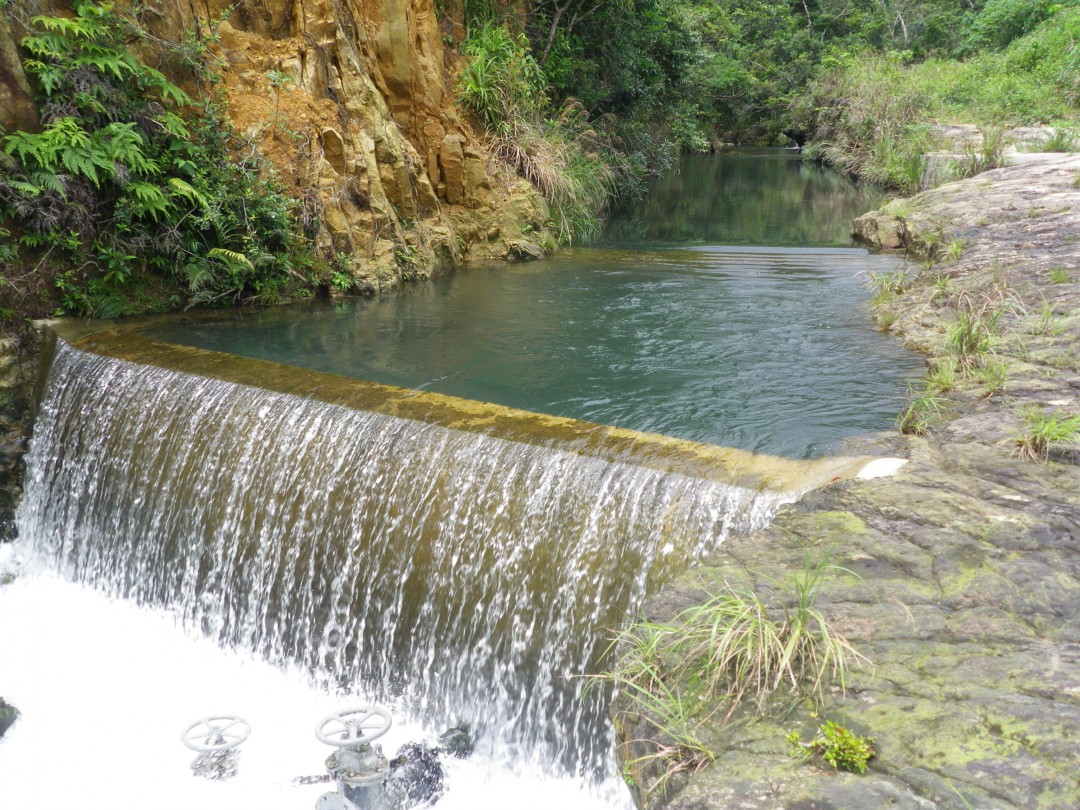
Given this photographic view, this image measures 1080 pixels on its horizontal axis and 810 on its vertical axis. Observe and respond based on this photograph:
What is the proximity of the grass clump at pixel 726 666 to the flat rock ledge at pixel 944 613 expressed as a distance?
6 cm

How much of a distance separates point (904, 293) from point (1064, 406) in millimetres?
3961

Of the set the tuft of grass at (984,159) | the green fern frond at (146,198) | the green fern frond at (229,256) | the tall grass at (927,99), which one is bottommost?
the green fern frond at (229,256)

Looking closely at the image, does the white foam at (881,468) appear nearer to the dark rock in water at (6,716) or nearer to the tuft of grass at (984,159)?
the dark rock in water at (6,716)

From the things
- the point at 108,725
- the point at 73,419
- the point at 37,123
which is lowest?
the point at 108,725

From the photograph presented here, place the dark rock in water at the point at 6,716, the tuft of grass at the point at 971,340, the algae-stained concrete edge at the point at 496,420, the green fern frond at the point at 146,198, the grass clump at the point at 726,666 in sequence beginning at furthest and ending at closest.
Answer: the green fern frond at the point at 146,198
the tuft of grass at the point at 971,340
the dark rock in water at the point at 6,716
the algae-stained concrete edge at the point at 496,420
the grass clump at the point at 726,666

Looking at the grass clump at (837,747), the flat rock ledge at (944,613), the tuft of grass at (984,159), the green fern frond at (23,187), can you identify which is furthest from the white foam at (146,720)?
the tuft of grass at (984,159)

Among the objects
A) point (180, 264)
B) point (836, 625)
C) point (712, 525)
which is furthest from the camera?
point (180, 264)

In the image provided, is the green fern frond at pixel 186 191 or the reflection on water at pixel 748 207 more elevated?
the green fern frond at pixel 186 191

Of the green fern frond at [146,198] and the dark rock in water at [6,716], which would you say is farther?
the green fern frond at [146,198]

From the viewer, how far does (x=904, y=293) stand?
863cm

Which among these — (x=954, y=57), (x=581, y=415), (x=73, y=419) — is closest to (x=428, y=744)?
(x=581, y=415)

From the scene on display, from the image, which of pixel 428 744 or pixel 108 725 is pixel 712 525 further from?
pixel 108 725

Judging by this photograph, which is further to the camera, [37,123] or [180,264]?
[180,264]

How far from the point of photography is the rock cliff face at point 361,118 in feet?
29.6
